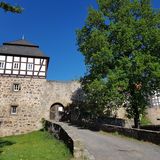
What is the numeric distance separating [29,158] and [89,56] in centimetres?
1327

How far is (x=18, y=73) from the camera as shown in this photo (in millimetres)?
28297

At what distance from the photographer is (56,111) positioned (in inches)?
1192

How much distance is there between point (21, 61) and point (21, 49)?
1.58 metres

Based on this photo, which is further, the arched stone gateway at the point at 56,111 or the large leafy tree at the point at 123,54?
the arched stone gateway at the point at 56,111

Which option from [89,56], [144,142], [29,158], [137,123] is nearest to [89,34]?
[89,56]

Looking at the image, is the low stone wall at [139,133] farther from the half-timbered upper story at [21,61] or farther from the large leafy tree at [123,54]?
the half-timbered upper story at [21,61]

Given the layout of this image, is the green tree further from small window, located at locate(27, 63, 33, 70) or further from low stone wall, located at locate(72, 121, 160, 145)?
small window, located at locate(27, 63, 33, 70)

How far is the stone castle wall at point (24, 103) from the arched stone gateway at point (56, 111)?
704mm

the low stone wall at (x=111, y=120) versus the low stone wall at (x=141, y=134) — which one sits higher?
the low stone wall at (x=111, y=120)

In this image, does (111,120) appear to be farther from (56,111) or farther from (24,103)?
(24,103)

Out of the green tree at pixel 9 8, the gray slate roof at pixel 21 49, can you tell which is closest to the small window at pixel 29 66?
the gray slate roof at pixel 21 49

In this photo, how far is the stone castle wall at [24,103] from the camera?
27781mm

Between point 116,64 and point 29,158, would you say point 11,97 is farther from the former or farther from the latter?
point 29,158

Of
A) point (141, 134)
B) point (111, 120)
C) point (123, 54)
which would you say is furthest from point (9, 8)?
point (111, 120)
